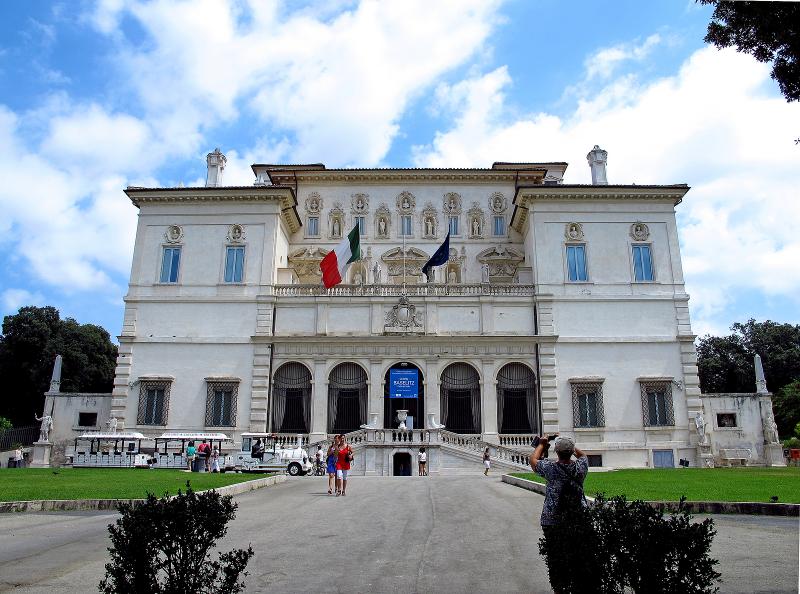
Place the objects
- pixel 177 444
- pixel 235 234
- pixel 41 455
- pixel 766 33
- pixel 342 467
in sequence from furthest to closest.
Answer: pixel 235 234, pixel 41 455, pixel 177 444, pixel 342 467, pixel 766 33

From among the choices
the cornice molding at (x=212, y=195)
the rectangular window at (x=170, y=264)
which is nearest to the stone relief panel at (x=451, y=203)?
the cornice molding at (x=212, y=195)

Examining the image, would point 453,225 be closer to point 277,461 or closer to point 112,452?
point 277,461

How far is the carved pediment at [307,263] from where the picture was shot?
145ft

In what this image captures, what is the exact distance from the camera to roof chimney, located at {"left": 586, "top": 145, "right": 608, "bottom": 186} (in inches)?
1748

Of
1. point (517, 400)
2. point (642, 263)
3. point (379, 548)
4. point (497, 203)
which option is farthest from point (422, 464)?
point (379, 548)

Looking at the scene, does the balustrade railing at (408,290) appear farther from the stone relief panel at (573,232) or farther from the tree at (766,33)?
the tree at (766,33)

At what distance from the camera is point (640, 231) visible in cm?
4050

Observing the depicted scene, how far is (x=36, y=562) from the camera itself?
9.92 meters

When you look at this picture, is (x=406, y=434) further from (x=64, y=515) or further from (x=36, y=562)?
(x=36, y=562)

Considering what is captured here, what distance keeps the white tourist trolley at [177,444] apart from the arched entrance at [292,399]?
313cm

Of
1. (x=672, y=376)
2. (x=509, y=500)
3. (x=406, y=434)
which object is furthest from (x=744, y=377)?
(x=509, y=500)

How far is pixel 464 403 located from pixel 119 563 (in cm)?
3296

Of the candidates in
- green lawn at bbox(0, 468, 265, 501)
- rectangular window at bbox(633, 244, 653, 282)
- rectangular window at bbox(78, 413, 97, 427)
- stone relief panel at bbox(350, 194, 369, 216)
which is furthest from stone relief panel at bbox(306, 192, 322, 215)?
green lawn at bbox(0, 468, 265, 501)

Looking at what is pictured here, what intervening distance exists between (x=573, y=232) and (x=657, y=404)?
1141 cm
